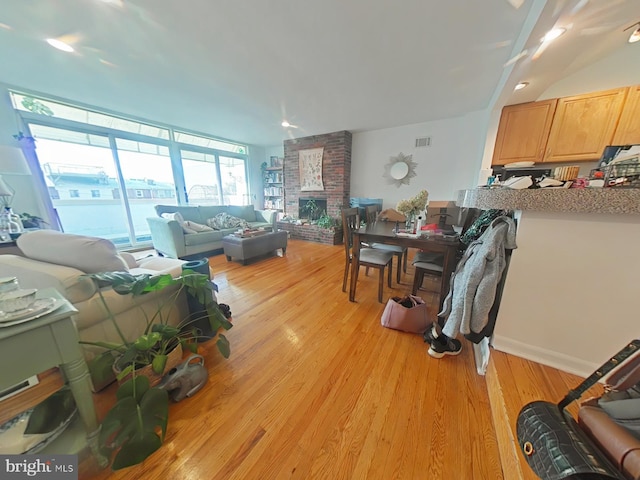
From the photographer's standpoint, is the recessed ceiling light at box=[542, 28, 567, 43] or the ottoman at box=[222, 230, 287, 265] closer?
the recessed ceiling light at box=[542, 28, 567, 43]

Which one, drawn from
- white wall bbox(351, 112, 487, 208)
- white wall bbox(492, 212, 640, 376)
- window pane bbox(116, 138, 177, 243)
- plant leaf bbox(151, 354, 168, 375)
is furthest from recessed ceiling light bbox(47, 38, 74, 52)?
white wall bbox(351, 112, 487, 208)

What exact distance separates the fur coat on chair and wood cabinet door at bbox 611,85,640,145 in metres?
2.76

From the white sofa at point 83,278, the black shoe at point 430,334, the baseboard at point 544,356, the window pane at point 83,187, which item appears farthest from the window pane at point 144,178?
the baseboard at point 544,356

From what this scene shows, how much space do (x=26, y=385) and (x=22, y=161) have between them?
8.66ft

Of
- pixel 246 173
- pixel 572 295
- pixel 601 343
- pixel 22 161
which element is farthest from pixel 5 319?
pixel 246 173

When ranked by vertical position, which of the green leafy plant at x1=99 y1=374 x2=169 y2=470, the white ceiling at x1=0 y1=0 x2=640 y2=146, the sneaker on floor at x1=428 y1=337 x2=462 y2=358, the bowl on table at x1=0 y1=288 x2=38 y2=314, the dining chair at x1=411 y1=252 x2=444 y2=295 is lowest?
the sneaker on floor at x1=428 y1=337 x2=462 y2=358

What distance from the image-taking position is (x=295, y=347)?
1.53m

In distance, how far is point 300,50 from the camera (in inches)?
76.3

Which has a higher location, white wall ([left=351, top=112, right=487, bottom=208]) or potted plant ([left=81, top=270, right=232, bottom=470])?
white wall ([left=351, top=112, right=487, bottom=208])

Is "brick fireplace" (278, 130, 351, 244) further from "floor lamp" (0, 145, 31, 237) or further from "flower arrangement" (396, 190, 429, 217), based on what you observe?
"floor lamp" (0, 145, 31, 237)

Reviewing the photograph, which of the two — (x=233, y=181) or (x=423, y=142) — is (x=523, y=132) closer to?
(x=423, y=142)

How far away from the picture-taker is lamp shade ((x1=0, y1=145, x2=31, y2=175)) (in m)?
2.16

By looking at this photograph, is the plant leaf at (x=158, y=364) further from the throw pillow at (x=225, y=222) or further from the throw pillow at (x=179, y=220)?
the throw pillow at (x=225, y=222)

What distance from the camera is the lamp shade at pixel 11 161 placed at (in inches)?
85.2
